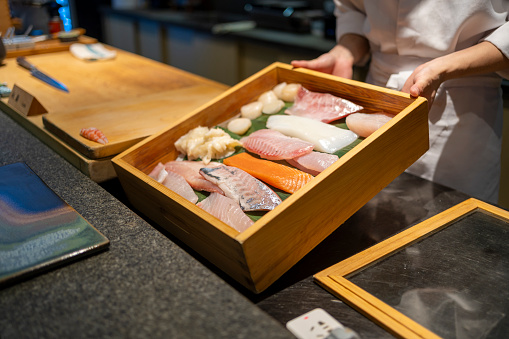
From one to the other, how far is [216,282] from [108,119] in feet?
2.80

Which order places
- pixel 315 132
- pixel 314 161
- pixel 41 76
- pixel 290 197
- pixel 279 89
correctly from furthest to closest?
pixel 41 76 → pixel 279 89 → pixel 315 132 → pixel 314 161 → pixel 290 197

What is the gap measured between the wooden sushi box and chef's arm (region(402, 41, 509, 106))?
8 centimetres

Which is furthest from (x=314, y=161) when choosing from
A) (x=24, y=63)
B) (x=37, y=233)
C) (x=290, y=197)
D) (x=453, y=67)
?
(x=24, y=63)

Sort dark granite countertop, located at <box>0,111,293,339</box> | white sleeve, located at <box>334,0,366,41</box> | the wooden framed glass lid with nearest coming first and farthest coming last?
1. dark granite countertop, located at <box>0,111,293,339</box>
2. the wooden framed glass lid
3. white sleeve, located at <box>334,0,366,41</box>

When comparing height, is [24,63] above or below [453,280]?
above

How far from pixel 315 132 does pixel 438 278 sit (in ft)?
1.52

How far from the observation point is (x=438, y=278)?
0.87 m

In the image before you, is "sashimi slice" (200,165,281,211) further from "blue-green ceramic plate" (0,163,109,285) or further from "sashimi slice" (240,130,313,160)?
"blue-green ceramic plate" (0,163,109,285)

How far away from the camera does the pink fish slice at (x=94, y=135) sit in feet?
4.04

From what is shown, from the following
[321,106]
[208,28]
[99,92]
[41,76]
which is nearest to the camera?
[321,106]

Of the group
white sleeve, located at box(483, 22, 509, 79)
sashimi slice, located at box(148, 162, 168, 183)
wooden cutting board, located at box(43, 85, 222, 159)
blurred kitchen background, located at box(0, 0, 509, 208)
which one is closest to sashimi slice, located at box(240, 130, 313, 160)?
sashimi slice, located at box(148, 162, 168, 183)

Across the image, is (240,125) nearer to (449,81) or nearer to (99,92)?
(449,81)

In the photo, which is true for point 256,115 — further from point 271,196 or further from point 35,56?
point 35,56

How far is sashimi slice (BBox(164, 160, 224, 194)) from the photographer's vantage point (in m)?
1.06
